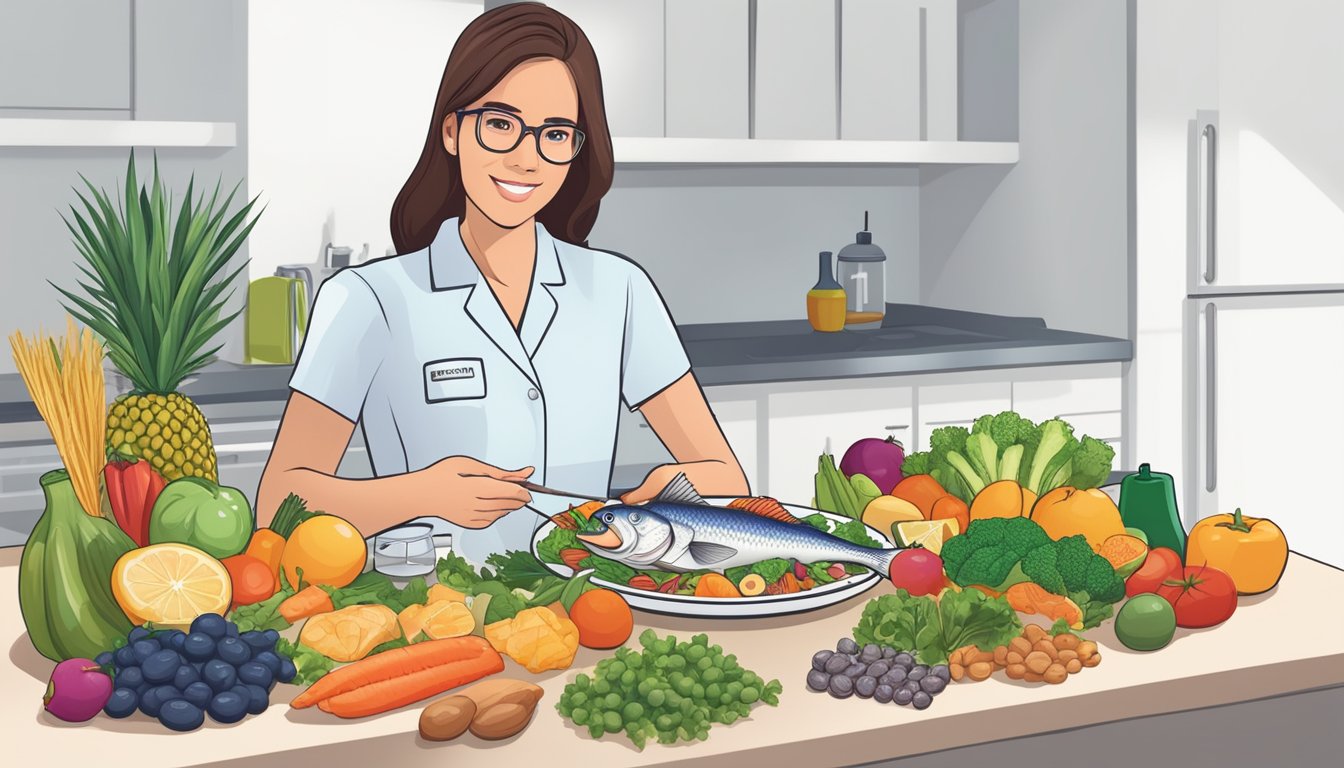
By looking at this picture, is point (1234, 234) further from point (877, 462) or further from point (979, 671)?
point (979, 671)

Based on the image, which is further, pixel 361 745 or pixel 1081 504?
pixel 1081 504

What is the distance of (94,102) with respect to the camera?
3260 mm

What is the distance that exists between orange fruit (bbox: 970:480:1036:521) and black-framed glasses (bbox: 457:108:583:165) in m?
0.67

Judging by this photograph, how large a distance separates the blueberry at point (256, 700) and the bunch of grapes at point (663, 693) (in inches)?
9.9

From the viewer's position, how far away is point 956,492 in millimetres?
1760

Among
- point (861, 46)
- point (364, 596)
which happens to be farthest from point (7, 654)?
point (861, 46)

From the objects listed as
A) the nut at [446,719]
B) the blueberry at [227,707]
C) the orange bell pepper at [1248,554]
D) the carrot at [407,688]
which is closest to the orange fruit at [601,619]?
the carrot at [407,688]

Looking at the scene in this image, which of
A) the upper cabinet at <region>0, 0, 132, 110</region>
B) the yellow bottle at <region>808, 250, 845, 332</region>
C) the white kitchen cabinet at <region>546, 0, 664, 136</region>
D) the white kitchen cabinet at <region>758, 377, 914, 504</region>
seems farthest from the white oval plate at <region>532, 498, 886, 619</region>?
the yellow bottle at <region>808, 250, 845, 332</region>

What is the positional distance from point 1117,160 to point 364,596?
278cm

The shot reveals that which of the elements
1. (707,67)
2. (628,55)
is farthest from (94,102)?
(707,67)

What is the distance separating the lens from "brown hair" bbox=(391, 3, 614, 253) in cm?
172

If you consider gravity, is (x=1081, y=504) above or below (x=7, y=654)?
above

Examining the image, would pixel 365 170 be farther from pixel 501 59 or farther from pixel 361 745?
pixel 361 745

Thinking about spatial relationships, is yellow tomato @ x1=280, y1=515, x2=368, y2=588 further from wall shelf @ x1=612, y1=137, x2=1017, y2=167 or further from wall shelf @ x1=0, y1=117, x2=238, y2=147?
wall shelf @ x1=612, y1=137, x2=1017, y2=167
